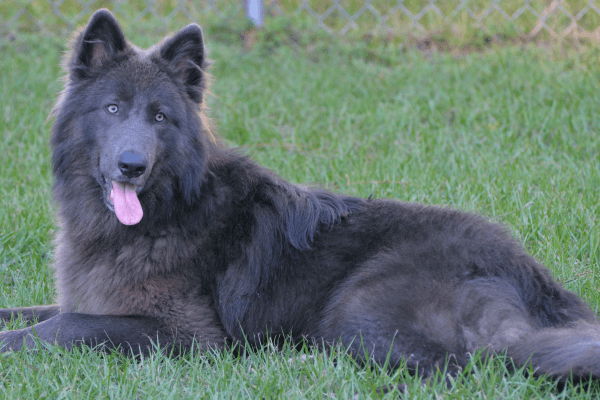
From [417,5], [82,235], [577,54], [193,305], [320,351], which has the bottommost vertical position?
[320,351]

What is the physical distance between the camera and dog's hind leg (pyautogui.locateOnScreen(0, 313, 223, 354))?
3119 millimetres

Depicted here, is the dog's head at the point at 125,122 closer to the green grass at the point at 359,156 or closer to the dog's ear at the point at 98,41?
the dog's ear at the point at 98,41

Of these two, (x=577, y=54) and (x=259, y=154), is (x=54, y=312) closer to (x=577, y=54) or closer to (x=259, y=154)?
(x=259, y=154)

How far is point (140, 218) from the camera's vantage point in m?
3.42

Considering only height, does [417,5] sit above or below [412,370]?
above

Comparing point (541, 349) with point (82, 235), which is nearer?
point (541, 349)

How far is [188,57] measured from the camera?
3719 mm

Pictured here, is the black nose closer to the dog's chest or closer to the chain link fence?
the dog's chest

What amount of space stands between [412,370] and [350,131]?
14.8ft

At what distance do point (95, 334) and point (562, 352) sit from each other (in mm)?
2376

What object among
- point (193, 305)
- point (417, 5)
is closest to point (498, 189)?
point (193, 305)

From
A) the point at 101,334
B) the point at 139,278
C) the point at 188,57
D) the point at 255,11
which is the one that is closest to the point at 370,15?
the point at 255,11

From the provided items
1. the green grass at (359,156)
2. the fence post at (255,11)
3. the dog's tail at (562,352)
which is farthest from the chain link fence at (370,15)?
the dog's tail at (562,352)

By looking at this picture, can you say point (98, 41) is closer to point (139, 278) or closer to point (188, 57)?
point (188, 57)
